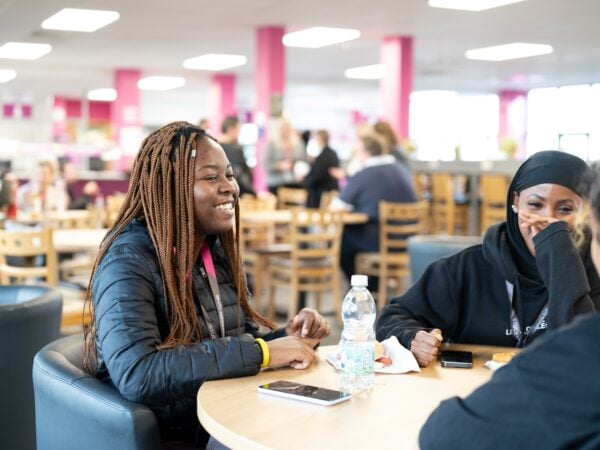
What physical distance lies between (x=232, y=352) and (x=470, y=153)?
1852cm

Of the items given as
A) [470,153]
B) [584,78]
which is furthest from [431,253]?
[470,153]

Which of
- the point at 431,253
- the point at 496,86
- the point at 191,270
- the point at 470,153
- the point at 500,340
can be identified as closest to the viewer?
the point at 191,270

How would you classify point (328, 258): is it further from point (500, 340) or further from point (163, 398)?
point (163, 398)

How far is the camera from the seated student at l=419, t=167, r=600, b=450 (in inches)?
40.7

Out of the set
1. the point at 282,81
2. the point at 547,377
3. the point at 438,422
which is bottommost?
the point at 438,422

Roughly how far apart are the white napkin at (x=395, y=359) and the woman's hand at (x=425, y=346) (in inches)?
1.2

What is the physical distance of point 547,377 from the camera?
1059 millimetres

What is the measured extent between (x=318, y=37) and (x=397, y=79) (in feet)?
3.97

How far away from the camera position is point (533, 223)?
2.16m

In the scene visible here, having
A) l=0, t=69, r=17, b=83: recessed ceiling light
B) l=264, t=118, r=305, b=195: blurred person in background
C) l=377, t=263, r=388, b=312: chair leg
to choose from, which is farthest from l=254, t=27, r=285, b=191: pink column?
l=0, t=69, r=17, b=83: recessed ceiling light

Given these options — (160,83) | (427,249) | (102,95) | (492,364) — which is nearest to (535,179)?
(492,364)

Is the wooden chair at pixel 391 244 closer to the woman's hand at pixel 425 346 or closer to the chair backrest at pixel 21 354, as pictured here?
the chair backrest at pixel 21 354

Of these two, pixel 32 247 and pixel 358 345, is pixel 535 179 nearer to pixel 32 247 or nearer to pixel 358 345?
pixel 358 345

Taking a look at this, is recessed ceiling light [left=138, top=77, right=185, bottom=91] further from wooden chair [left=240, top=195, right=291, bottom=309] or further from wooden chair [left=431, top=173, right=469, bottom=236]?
wooden chair [left=240, top=195, right=291, bottom=309]
